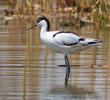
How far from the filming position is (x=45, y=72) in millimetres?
10336

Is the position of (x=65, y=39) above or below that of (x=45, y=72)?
above

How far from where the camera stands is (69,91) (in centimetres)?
872

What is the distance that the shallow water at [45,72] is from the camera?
844cm

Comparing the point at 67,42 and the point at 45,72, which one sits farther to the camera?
the point at 67,42

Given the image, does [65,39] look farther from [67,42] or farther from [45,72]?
[45,72]

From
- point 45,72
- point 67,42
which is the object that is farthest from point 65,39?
point 45,72

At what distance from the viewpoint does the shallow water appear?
8.44 m

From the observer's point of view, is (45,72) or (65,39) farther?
(65,39)

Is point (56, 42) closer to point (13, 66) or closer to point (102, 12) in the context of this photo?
point (13, 66)

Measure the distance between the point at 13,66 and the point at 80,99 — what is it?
3.13 meters

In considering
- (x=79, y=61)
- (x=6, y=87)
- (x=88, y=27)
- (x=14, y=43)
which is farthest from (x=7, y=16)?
(x=6, y=87)

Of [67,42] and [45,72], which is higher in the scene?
[67,42]

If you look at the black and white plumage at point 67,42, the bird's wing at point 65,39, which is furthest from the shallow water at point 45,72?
the bird's wing at point 65,39

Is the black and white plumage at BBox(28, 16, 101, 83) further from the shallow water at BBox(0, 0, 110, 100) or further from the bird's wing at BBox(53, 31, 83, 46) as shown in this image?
the shallow water at BBox(0, 0, 110, 100)
